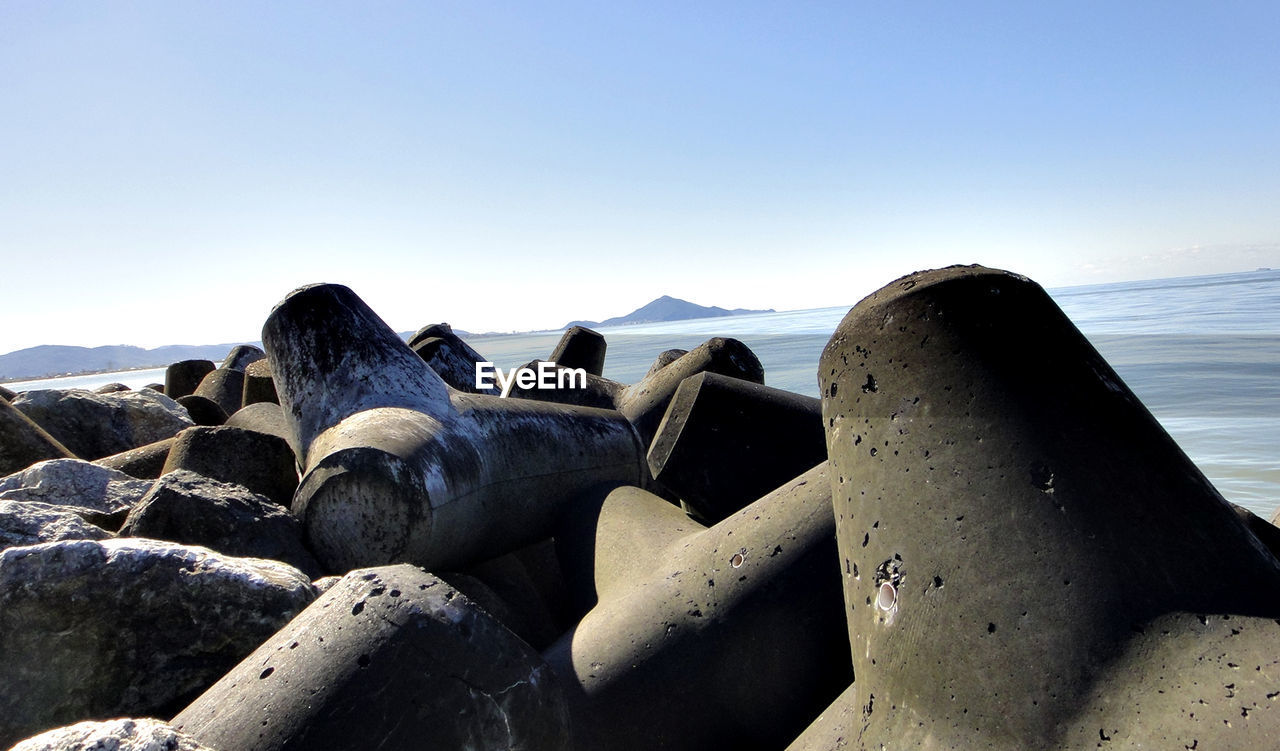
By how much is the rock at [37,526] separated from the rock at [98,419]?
254 centimetres

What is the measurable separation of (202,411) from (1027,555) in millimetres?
5051

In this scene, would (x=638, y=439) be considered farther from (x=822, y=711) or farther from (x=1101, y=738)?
(x=1101, y=738)

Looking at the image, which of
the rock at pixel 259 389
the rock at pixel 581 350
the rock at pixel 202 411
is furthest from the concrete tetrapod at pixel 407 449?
the rock at pixel 202 411

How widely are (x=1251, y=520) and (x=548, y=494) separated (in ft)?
6.83

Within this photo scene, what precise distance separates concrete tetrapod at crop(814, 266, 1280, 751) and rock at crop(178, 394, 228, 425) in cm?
464

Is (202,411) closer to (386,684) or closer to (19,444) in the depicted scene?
(19,444)

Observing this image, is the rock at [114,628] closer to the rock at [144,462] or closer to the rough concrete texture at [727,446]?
the rough concrete texture at [727,446]

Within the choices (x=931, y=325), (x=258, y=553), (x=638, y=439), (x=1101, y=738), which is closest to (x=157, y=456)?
(x=258, y=553)

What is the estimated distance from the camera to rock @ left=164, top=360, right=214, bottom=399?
7414 mm

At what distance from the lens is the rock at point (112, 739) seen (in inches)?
40.3

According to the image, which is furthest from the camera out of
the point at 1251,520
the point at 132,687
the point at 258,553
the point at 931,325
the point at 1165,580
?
the point at 258,553

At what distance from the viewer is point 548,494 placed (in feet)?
10.1

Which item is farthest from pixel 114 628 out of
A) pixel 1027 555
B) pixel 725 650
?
pixel 1027 555

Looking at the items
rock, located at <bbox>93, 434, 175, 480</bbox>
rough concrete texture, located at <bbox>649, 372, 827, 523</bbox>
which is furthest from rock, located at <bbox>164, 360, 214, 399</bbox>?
rough concrete texture, located at <bbox>649, 372, 827, 523</bbox>
